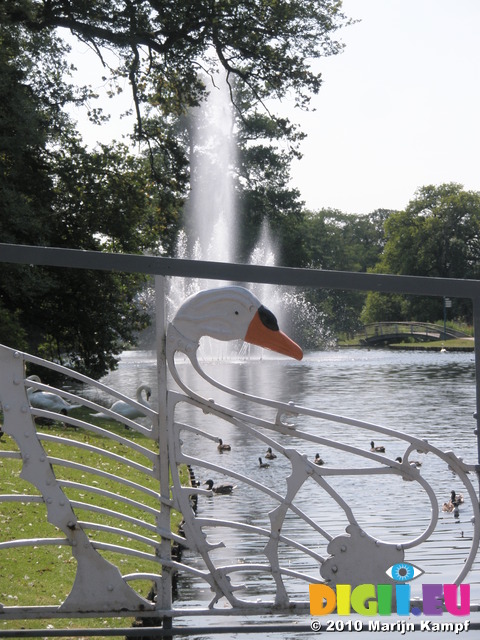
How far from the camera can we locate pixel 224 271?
2924 millimetres

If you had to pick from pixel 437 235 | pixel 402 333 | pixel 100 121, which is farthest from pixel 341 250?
pixel 100 121

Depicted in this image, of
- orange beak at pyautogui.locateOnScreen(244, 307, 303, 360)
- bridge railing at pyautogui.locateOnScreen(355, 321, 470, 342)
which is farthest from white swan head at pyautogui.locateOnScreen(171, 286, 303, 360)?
bridge railing at pyautogui.locateOnScreen(355, 321, 470, 342)

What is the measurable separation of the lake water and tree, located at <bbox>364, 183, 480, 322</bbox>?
3476 cm

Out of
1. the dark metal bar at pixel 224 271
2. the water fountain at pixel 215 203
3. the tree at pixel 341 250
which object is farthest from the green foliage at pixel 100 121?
the tree at pixel 341 250

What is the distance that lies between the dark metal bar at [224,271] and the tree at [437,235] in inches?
2840

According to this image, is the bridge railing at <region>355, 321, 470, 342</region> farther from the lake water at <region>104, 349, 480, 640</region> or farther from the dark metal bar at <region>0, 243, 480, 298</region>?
the dark metal bar at <region>0, 243, 480, 298</region>

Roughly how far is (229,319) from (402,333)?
5931 cm

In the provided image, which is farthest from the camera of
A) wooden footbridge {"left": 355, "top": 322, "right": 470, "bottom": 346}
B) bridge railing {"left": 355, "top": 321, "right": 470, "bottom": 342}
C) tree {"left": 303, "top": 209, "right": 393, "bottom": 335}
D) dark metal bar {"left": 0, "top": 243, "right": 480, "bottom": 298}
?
tree {"left": 303, "top": 209, "right": 393, "bottom": 335}

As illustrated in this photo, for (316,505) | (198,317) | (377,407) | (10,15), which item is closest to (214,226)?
(377,407)

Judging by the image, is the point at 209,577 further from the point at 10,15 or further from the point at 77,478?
the point at 10,15

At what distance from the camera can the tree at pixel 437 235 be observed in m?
76.2

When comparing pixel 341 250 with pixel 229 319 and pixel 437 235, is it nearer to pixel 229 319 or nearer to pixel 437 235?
pixel 437 235

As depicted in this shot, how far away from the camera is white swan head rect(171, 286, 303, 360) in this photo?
3037 mm

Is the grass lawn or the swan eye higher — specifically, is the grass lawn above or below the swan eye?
below
